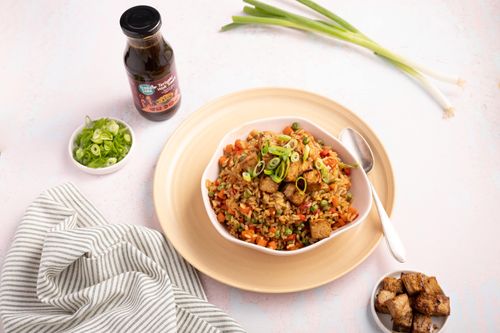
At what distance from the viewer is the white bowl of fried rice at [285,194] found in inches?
111

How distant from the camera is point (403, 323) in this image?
8.82 feet

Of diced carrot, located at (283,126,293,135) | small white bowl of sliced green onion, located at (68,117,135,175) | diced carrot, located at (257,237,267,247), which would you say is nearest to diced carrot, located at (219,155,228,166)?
diced carrot, located at (283,126,293,135)

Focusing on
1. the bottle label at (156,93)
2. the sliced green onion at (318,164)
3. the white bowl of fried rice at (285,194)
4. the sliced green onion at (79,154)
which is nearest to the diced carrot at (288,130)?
the white bowl of fried rice at (285,194)

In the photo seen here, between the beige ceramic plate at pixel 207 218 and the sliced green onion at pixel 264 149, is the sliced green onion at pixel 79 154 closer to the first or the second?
the beige ceramic plate at pixel 207 218

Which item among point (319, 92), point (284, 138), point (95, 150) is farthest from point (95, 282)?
point (319, 92)

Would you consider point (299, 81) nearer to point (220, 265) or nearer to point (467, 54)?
point (467, 54)

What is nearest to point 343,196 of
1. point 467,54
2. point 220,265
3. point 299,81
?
point 220,265

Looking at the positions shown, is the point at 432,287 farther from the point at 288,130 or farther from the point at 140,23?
the point at 140,23

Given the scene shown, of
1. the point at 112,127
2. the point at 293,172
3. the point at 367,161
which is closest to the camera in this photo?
the point at 293,172

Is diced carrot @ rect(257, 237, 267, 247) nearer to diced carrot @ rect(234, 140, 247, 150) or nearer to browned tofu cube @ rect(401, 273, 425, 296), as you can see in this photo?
diced carrot @ rect(234, 140, 247, 150)

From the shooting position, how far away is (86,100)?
3.67 m

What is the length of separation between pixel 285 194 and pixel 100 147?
1272 millimetres

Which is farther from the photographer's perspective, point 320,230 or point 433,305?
point 320,230

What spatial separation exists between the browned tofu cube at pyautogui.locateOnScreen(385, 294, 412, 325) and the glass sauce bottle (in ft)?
6.00
